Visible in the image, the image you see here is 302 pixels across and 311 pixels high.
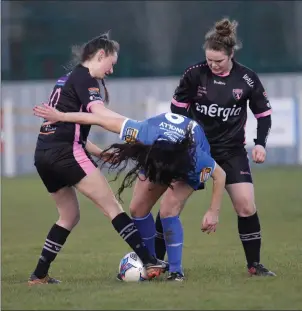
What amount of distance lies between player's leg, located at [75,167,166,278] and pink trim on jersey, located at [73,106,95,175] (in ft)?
0.11

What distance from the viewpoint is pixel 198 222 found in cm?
1301

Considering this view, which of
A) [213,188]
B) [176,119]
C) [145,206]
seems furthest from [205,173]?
[145,206]

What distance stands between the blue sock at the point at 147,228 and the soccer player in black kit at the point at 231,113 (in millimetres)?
672

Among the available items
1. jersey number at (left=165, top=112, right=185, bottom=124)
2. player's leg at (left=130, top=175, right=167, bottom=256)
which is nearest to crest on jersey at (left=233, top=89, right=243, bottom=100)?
jersey number at (left=165, top=112, right=185, bottom=124)

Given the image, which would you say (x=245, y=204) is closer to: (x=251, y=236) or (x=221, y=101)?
(x=251, y=236)

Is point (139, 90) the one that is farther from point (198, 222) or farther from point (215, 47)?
point (215, 47)

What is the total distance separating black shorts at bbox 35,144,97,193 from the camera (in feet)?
24.3

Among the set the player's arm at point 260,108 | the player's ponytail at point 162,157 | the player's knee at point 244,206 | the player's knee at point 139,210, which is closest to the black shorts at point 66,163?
the player's ponytail at point 162,157

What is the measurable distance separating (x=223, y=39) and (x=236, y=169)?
3.38 ft

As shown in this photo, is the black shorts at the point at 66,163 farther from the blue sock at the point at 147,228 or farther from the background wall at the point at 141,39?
the background wall at the point at 141,39

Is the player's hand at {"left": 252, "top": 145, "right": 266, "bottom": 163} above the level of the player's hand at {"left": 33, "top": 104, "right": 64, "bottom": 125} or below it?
below

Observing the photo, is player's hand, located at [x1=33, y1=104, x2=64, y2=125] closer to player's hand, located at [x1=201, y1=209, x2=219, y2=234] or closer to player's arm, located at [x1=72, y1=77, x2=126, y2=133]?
player's arm, located at [x1=72, y1=77, x2=126, y2=133]

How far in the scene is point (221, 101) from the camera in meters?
7.87

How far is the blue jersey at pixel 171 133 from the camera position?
7152mm
